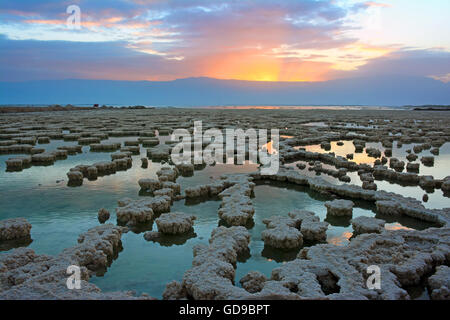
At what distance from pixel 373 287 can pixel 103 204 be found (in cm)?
510

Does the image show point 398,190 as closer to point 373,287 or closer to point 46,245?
point 373,287

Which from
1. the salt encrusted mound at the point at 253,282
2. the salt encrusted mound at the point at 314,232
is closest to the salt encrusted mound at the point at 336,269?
the salt encrusted mound at the point at 253,282

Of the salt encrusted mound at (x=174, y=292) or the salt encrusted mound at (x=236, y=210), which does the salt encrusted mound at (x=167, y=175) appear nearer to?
the salt encrusted mound at (x=236, y=210)

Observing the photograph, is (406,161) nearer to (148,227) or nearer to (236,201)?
(236,201)

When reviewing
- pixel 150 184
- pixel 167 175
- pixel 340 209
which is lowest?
pixel 340 209

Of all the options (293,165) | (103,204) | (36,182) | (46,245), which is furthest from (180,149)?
(46,245)

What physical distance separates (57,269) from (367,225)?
440 cm

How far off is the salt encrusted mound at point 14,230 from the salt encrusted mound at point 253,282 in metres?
3.59

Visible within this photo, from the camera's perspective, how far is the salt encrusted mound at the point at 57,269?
2.99m

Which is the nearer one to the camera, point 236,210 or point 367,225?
point 367,225

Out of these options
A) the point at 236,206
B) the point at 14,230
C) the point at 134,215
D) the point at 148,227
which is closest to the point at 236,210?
the point at 236,206

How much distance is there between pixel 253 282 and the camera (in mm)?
3439

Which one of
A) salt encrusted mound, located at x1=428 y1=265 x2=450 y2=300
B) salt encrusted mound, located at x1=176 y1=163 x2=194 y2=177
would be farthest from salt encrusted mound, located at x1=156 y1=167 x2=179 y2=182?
salt encrusted mound, located at x1=428 y1=265 x2=450 y2=300

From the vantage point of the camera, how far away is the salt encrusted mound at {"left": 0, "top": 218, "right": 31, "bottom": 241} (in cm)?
472
